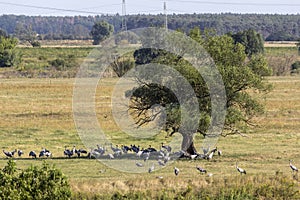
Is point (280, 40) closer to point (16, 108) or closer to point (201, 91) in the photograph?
point (16, 108)

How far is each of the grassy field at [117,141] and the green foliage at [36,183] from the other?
3.39 m

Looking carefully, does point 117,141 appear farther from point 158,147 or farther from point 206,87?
point 206,87

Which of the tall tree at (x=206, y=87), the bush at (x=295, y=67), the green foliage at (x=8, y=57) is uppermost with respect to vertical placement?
the tall tree at (x=206, y=87)

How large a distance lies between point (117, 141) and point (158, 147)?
12.1 ft

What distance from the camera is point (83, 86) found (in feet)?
236

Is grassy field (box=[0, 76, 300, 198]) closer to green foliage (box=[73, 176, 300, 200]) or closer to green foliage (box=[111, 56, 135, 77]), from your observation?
green foliage (box=[73, 176, 300, 200])

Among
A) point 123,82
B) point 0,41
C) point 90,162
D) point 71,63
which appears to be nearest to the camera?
point 90,162

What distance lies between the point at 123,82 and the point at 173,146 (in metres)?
31.8

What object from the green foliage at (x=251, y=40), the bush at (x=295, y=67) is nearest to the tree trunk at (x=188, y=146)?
the bush at (x=295, y=67)

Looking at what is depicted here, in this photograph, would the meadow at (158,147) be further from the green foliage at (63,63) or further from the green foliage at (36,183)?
the green foliage at (63,63)

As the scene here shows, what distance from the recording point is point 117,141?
42.9m

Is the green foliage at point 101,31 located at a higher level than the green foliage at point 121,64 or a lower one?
lower

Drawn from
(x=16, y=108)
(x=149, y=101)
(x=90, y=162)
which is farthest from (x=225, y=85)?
(x=16, y=108)

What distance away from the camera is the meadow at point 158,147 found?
Answer: 1156 inches
